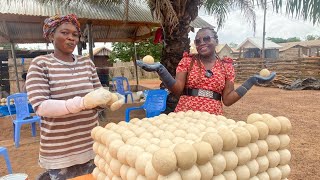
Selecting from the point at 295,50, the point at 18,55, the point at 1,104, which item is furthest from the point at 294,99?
the point at 295,50

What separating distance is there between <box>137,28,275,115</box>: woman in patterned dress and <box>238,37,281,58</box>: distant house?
106ft

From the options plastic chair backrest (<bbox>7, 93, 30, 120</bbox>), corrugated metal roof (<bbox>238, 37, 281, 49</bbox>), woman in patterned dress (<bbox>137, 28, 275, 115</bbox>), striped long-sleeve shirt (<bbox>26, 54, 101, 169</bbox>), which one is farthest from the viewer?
corrugated metal roof (<bbox>238, 37, 281, 49</bbox>)

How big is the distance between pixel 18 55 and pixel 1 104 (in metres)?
8.93

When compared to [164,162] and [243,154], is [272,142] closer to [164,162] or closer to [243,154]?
[243,154]

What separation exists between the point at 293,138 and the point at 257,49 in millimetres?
30885

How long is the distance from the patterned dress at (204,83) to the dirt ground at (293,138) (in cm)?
240

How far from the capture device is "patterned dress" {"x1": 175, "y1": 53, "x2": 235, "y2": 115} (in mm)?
1916

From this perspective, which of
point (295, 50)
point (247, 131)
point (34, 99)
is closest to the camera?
point (247, 131)

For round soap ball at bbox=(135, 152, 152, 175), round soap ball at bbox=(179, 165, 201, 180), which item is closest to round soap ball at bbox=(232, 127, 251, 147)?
round soap ball at bbox=(179, 165, 201, 180)

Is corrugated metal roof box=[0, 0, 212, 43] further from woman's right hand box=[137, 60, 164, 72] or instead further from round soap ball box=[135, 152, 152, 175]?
round soap ball box=[135, 152, 152, 175]

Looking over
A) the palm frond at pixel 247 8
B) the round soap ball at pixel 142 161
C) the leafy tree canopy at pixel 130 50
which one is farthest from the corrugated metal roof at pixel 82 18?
the leafy tree canopy at pixel 130 50

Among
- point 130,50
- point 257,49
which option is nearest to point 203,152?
point 130,50

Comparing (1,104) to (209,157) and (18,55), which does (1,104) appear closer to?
(209,157)

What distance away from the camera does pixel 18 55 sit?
48.4 feet
